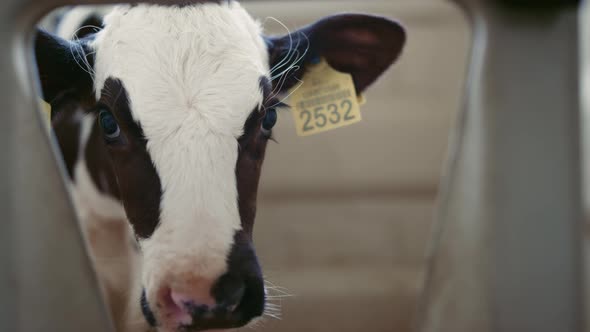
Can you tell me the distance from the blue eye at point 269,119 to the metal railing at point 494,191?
239 millimetres

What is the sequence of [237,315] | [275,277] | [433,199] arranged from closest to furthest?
[237,315]
[275,277]
[433,199]

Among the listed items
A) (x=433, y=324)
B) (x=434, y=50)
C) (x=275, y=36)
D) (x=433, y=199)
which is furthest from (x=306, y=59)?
(x=433, y=199)

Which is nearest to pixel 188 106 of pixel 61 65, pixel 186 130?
pixel 186 130

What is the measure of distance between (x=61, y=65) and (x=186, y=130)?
0.21 meters

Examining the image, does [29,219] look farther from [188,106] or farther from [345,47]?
[345,47]

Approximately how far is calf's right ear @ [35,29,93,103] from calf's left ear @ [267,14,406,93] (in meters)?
0.23

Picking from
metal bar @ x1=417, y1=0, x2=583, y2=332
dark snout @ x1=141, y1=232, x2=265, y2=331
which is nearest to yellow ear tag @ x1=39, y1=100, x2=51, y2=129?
dark snout @ x1=141, y1=232, x2=265, y2=331

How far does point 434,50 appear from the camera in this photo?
94cm

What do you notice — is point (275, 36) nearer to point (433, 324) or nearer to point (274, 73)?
point (274, 73)

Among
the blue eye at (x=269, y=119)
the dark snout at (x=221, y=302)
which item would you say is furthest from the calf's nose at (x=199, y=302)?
the blue eye at (x=269, y=119)

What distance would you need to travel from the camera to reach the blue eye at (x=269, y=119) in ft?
2.39

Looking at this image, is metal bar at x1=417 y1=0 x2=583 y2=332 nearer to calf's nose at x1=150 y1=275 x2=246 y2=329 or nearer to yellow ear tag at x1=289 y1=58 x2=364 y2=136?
yellow ear tag at x1=289 y1=58 x2=364 y2=136

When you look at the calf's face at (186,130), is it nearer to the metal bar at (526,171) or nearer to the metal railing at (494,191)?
the metal railing at (494,191)

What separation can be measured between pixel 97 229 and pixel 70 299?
349mm
